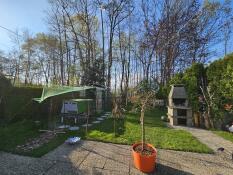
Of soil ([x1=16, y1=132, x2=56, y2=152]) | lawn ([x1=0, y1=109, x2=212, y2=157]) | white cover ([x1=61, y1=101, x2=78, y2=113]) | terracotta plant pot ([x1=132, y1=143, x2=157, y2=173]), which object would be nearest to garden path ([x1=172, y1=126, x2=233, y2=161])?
lawn ([x1=0, y1=109, x2=212, y2=157])

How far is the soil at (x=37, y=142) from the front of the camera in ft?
16.8

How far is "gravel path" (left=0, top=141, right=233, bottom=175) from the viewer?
3.92 meters

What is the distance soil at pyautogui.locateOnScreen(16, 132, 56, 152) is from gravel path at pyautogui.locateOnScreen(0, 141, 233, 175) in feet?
1.68

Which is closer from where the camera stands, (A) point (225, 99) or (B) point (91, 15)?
(A) point (225, 99)

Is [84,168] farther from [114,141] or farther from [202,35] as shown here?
[202,35]

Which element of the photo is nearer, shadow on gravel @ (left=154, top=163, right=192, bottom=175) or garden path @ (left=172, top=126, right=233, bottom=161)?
shadow on gravel @ (left=154, top=163, right=192, bottom=175)

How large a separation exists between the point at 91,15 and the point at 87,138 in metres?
15.3

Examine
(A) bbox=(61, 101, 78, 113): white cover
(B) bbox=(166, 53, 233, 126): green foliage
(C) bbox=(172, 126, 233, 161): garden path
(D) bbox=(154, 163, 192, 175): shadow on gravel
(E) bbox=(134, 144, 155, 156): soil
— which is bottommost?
(D) bbox=(154, 163, 192, 175): shadow on gravel

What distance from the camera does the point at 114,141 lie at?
5906mm

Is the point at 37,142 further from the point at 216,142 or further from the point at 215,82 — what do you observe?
the point at 215,82

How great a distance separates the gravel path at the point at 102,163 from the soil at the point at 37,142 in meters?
0.51

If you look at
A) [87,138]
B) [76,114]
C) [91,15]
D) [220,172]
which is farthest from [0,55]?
[220,172]

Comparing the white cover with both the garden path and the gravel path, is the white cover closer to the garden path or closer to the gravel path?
the gravel path

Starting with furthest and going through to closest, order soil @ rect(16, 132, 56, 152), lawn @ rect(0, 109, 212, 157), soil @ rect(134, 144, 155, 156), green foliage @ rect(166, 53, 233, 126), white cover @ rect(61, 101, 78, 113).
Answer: white cover @ rect(61, 101, 78, 113)
green foliage @ rect(166, 53, 233, 126)
lawn @ rect(0, 109, 212, 157)
soil @ rect(16, 132, 56, 152)
soil @ rect(134, 144, 155, 156)
